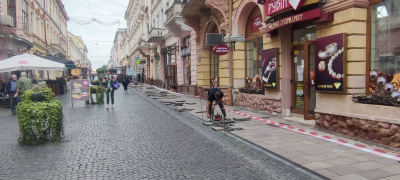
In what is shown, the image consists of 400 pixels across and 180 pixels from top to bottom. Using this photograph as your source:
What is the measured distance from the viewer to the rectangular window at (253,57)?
37.0 ft

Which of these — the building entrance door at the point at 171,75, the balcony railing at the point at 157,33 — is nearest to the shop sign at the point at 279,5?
the building entrance door at the point at 171,75

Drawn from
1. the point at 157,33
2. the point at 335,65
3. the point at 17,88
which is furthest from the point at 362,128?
the point at 157,33

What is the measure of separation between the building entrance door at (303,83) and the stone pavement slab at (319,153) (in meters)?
0.77

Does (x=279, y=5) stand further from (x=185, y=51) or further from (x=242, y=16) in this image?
(x=185, y=51)

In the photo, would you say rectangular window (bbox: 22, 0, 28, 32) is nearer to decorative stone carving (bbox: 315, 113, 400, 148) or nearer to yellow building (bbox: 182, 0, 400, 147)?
yellow building (bbox: 182, 0, 400, 147)

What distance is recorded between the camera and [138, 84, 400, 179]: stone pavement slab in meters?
4.29

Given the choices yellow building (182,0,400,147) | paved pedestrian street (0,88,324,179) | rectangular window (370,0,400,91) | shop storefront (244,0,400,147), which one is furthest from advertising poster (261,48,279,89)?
rectangular window (370,0,400,91)

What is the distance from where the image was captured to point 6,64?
12.6 m

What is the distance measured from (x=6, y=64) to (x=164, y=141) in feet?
34.0

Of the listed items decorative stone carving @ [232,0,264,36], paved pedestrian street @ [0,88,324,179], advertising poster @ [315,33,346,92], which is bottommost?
paved pedestrian street @ [0,88,324,179]

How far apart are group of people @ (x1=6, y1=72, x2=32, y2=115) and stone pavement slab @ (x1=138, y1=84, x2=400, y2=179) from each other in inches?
335

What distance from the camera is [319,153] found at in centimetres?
521

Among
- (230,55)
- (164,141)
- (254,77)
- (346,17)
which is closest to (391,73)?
(346,17)

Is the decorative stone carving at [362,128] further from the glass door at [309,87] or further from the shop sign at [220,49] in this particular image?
the shop sign at [220,49]
